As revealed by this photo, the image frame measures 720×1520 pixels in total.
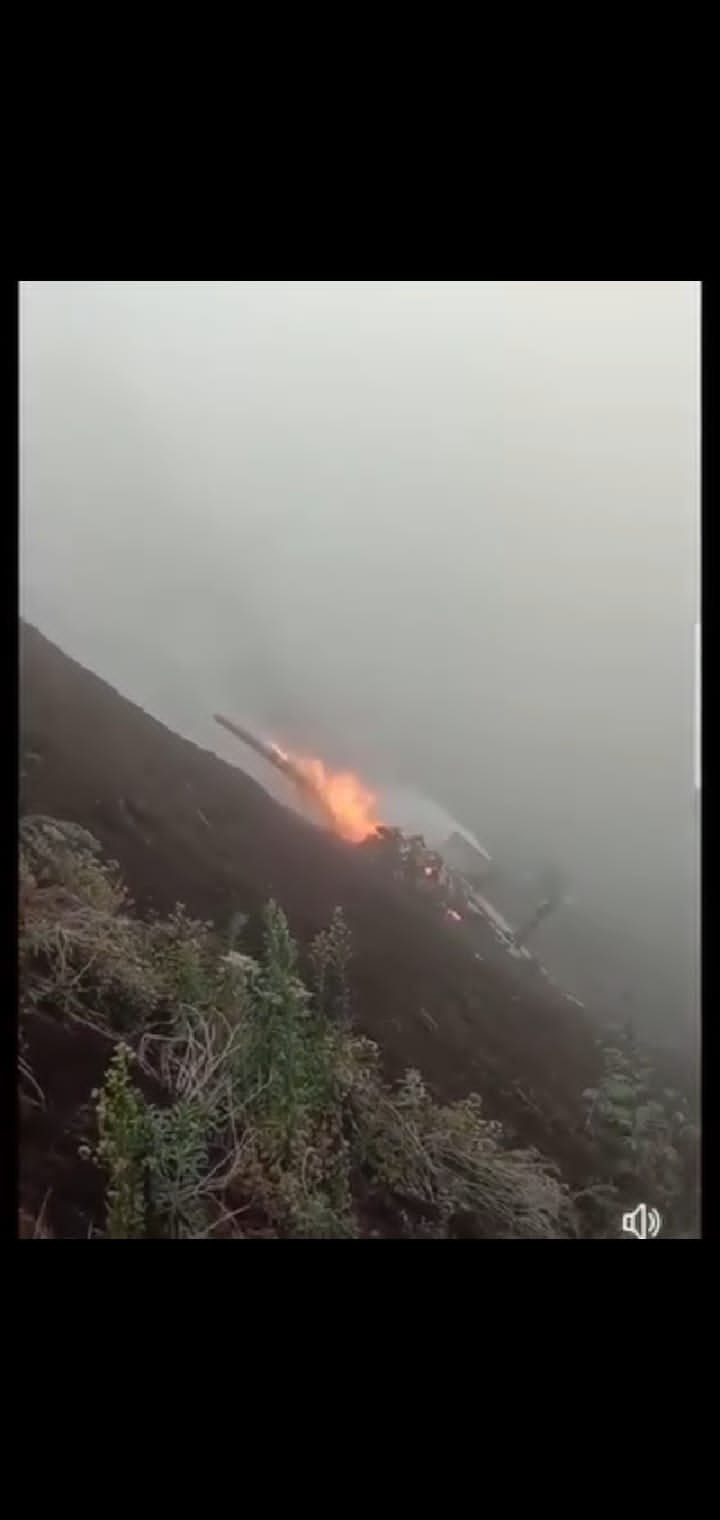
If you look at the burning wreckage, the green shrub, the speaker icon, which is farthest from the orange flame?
the speaker icon

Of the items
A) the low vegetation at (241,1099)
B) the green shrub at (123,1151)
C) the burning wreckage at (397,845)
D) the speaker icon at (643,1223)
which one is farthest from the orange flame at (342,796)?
the speaker icon at (643,1223)

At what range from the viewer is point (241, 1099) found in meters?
1.46

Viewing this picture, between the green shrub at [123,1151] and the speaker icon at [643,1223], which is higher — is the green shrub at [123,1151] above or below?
below

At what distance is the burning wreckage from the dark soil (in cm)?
3

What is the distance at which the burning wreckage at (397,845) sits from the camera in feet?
5.05

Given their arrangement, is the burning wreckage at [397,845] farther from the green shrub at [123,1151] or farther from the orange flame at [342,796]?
the green shrub at [123,1151]

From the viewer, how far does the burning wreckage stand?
154cm

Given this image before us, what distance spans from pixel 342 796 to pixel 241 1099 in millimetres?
464

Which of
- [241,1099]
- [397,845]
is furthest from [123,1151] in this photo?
[397,845]

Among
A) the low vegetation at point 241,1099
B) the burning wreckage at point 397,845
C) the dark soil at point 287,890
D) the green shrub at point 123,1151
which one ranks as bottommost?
the green shrub at point 123,1151
